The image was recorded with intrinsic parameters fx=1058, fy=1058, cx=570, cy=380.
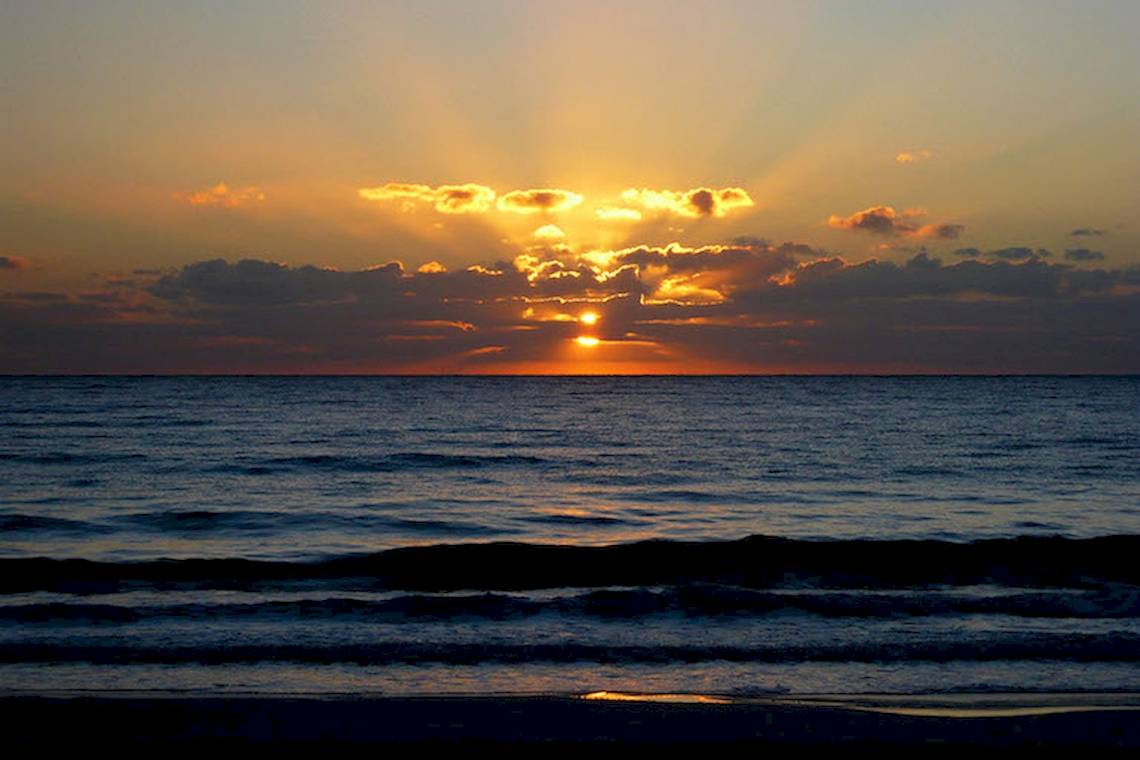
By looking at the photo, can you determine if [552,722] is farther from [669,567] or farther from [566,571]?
[669,567]

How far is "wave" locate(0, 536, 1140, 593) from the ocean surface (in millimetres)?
82

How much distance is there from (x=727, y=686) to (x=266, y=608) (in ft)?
22.6

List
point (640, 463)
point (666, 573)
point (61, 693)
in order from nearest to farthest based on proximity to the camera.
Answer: point (61, 693) < point (666, 573) < point (640, 463)

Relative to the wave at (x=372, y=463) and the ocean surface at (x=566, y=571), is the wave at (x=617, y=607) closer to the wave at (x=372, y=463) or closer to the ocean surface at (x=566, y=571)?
the ocean surface at (x=566, y=571)

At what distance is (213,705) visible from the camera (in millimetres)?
9406

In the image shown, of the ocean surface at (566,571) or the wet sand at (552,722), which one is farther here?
the ocean surface at (566,571)

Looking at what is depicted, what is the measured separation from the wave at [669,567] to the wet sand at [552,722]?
293 inches

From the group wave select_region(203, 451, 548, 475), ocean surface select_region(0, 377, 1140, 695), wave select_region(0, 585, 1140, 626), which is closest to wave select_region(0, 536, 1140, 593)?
ocean surface select_region(0, 377, 1140, 695)

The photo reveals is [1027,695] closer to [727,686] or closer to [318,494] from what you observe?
[727,686]

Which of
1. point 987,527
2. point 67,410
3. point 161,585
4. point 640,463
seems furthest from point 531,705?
point 67,410

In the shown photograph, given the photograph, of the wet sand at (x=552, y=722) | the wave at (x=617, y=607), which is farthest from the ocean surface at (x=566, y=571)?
the wet sand at (x=552, y=722)

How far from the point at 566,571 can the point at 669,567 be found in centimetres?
194

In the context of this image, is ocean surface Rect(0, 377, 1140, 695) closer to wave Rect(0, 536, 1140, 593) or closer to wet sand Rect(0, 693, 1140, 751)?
wave Rect(0, 536, 1140, 593)

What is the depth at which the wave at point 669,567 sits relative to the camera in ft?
56.9
